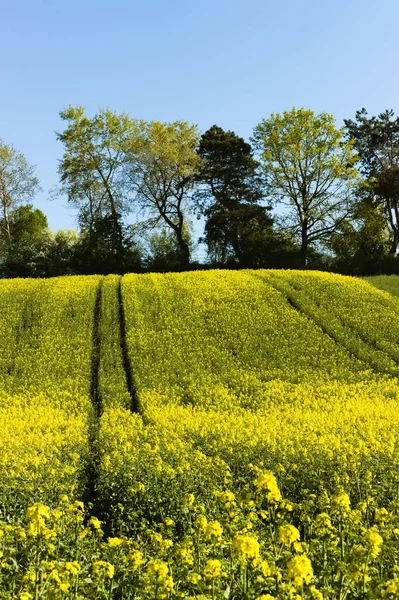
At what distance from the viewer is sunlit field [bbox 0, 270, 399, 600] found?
6297 millimetres

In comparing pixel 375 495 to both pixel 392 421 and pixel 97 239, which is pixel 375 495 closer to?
pixel 392 421

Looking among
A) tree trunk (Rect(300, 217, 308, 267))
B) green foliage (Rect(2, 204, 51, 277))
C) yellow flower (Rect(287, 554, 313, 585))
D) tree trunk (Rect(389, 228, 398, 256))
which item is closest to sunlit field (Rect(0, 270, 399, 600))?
yellow flower (Rect(287, 554, 313, 585))

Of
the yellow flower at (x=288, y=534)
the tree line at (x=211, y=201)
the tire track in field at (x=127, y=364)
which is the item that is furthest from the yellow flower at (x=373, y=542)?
the tree line at (x=211, y=201)

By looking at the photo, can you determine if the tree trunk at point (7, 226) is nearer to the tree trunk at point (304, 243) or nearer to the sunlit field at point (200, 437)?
the sunlit field at point (200, 437)

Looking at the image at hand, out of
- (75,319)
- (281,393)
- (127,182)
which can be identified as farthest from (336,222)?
(281,393)

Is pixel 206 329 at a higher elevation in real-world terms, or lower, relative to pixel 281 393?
higher

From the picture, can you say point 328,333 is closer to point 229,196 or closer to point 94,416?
point 94,416

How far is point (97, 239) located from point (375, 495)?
1624 inches

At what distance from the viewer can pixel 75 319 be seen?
95.0 ft

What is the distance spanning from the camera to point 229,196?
5403 cm

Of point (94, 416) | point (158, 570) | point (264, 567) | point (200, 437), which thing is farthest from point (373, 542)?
point (94, 416)

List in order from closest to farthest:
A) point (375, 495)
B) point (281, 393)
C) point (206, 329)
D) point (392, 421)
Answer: point (375, 495)
point (392, 421)
point (281, 393)
point (206, 329)

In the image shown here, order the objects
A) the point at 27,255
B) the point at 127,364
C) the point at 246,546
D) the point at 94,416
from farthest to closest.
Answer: the point at 27,255 < the point at 127,364 < the point at 94,416 < the point at 246,546

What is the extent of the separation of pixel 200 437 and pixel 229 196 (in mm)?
41934
